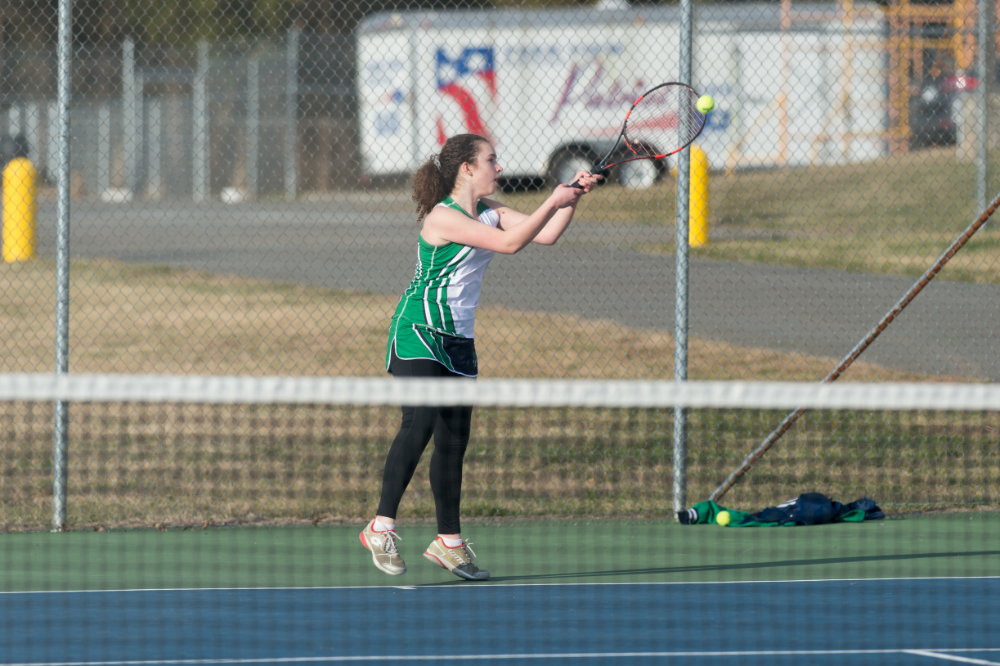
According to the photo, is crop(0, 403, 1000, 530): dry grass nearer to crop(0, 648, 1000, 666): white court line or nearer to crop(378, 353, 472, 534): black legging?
crop(378, 353, 472, 534): black legging

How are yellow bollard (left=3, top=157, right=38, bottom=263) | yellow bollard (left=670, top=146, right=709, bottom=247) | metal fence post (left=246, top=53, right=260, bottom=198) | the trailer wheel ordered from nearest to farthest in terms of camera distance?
1. yellow bollard (left=670, top=146, right=709, bottom=247)
2. yellow bollard (left=3, top=157, right=38, bottom=263)
3. the trailer wheel
4. metal fence post (left=246, top=53, right=260, bottom=198)

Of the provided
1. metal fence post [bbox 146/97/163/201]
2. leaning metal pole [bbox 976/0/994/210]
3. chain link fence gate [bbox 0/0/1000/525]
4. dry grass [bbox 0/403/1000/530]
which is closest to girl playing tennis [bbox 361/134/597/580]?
dry grass [bbox 0/403/1000/530]

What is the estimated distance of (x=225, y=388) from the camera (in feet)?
11.5

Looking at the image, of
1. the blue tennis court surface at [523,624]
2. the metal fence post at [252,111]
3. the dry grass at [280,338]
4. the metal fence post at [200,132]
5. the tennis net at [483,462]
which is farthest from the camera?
the metal fence post at [252,111]

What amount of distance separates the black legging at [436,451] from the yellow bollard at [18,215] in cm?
894

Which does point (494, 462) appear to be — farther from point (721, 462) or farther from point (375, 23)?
point (375, 23)

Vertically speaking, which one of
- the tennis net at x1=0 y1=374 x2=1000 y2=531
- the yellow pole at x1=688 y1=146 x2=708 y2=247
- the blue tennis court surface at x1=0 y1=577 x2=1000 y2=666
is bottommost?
the blue tennis court surface at x1=0 y1=577 x2=1000 y2=666

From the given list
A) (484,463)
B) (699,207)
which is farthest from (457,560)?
(699,207)

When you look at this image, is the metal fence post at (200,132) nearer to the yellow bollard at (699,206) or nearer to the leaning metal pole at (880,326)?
the yellow bollard at (699,206)

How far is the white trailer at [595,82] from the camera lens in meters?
15.8

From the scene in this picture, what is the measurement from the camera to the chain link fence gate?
386 inches

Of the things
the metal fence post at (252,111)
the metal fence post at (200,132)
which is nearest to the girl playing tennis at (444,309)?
the metal fence post at (200,132)

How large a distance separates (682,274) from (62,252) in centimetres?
309

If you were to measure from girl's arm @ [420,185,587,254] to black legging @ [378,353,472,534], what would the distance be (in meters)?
0.54
